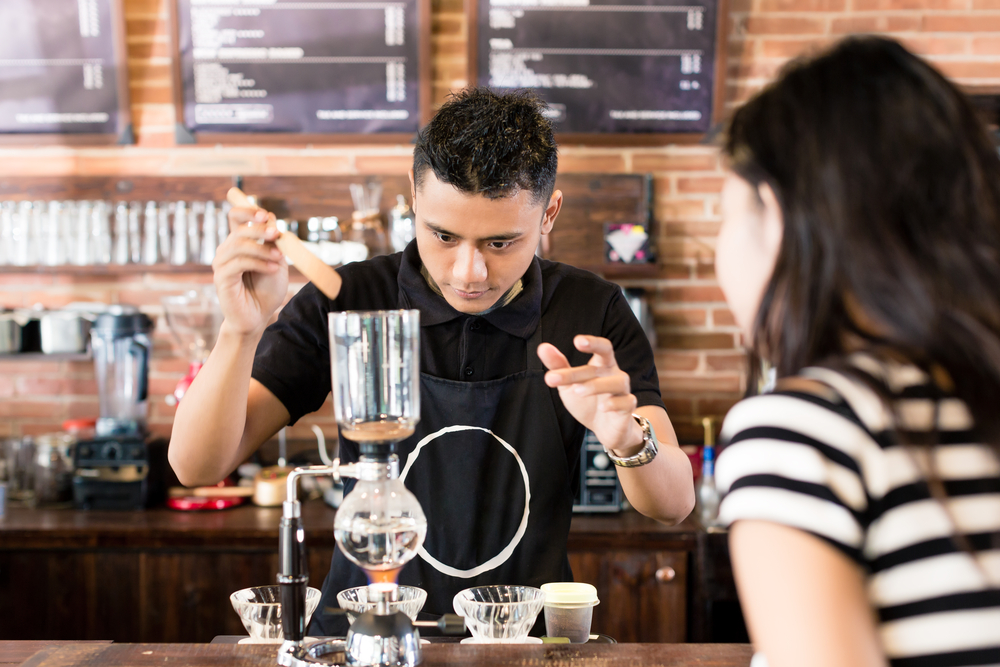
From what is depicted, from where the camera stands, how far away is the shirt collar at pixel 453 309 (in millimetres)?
1684

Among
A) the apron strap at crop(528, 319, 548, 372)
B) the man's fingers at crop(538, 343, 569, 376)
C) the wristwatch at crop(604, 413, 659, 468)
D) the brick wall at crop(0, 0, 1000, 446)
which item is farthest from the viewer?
the brick wall at crop(0, 0, 1000, 446)

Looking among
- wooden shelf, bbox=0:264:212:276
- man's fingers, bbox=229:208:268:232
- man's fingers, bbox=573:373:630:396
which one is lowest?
wooden shelf, bbox=0:264:212:276

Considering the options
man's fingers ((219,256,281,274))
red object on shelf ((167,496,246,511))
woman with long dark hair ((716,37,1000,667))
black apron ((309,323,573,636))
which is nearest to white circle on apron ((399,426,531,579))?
black apron ((309,323,573,636))

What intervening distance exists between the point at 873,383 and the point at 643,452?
0.76 metres

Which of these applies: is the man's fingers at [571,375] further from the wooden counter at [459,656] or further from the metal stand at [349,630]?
the wooden counter at [459,656]

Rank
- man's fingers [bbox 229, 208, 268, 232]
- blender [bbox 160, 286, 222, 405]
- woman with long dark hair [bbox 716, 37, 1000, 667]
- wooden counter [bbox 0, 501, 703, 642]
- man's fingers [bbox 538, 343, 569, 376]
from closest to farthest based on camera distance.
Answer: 1. woman with long dark hair [bbox 716, 37, 1000, 667]
2. man's fingers [bbox 538, 343, 569, 376]
3. man's fingers [bbox 229, 208, 268, 232]
4. wooden counter [bbox 0, 501, 703, 642]
5. blender [bbox 160, 286, 222, 405]

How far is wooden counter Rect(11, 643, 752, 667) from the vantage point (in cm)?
117

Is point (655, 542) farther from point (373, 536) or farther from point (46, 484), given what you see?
point (46, 484)

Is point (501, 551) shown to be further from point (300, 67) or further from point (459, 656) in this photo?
point (300, 67)

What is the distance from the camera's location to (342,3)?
2.84 m

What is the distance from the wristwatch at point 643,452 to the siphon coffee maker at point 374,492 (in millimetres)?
422

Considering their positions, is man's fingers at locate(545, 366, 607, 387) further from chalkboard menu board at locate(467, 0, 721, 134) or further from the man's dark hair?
chalkboard menu board at locate(467, 0, 721, 134)

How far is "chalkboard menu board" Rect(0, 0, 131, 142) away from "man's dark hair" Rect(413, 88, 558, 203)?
1.91 meters

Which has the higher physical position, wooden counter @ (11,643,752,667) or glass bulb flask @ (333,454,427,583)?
glass bulb flask @ (333,454,427,583)
